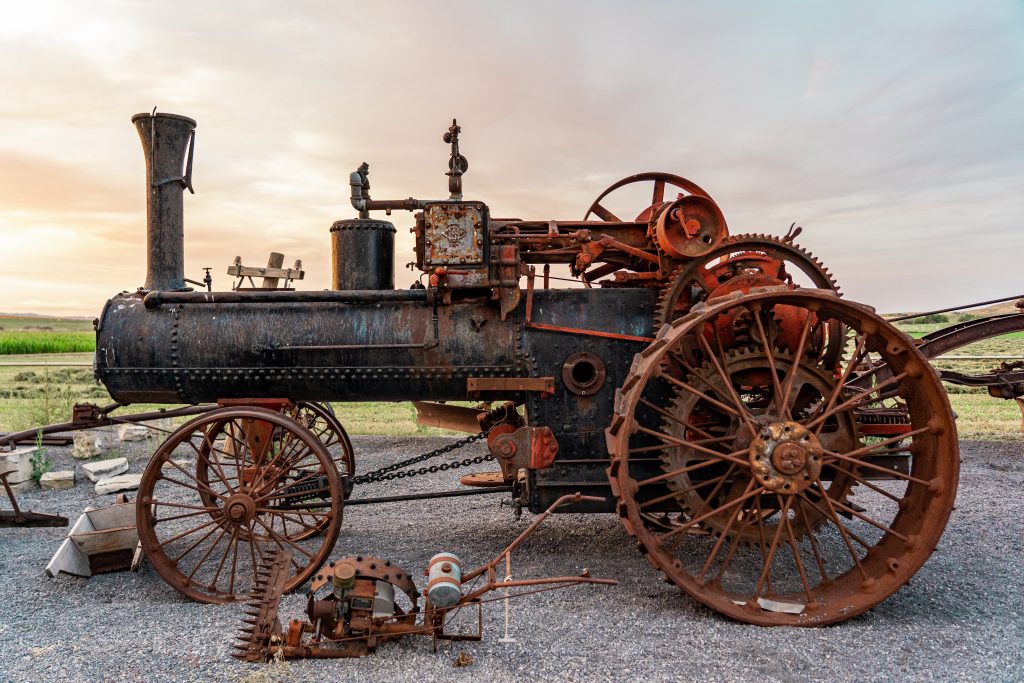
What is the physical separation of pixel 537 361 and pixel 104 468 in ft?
21.7

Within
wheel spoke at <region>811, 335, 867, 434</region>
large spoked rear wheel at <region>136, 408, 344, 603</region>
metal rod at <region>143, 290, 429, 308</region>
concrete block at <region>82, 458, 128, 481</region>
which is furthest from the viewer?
concrete block at <region>82, 458, 128, 481</region>

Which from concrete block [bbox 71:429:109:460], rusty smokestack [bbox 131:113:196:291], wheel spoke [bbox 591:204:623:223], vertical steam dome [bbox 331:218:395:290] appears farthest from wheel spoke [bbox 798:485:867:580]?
concrete block [bbox 71:429:109:460]

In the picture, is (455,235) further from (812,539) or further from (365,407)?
(365,407)

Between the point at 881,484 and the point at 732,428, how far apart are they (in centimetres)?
A: 359

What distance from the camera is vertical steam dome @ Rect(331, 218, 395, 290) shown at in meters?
5.21

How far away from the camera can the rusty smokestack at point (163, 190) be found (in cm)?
523

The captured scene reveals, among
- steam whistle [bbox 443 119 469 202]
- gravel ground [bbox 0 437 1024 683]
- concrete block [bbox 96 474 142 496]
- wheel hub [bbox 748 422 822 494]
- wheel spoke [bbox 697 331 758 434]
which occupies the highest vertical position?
steam whistle [bbox 443 119 469 202]

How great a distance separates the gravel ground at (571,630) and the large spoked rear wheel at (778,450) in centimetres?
28

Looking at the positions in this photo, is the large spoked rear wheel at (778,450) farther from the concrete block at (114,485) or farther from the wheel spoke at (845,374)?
the concrete block at (114,485)

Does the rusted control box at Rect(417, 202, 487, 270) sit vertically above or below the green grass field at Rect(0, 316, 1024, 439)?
above

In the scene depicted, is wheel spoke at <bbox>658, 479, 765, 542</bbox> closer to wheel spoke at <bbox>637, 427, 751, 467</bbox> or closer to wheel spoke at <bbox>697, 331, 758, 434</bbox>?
wheel spoke at <bbox>637, 427, 751, 467</bbox>

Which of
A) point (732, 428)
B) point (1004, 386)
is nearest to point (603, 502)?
point (732, 428)

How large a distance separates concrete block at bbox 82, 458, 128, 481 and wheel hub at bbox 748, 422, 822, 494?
302 inches

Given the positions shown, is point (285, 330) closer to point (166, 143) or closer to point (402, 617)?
point (166, 143)
